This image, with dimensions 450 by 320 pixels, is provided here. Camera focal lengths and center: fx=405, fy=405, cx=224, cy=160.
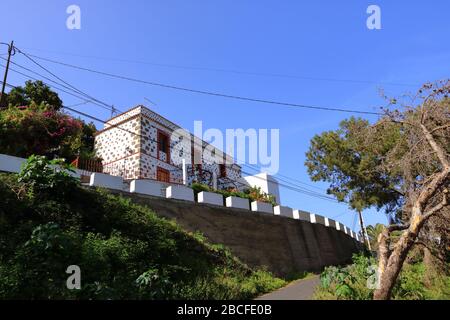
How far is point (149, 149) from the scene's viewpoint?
22.2m

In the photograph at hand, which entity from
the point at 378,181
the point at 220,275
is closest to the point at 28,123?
the point at 220,275

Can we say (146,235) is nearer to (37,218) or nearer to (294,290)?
(37,218)

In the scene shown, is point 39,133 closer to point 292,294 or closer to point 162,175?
point 162,175

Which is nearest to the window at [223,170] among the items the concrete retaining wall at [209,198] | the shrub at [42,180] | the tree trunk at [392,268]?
the concrete retaining wall at [209,198]

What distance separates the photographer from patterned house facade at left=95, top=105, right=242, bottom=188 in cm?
2166

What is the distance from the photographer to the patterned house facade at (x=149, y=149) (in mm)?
21656

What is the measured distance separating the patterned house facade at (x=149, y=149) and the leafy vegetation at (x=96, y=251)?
813 centimetres

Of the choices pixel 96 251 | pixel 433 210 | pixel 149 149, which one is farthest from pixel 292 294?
pixel 149 149

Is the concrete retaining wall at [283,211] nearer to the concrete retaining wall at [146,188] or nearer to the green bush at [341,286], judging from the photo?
the concrete retaining wall at [146,188]

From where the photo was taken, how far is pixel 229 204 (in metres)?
17.8

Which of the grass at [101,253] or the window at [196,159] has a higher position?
the window at [196,159]

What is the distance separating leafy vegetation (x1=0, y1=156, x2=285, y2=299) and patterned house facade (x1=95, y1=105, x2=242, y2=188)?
813 centimetres

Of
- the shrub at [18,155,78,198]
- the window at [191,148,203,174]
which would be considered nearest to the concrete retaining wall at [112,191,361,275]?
the shrub at [18,155,78,198]

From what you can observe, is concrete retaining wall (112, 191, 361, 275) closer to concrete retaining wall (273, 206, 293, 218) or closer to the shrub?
concrete retaining wall (273, 206, 293, 218)
